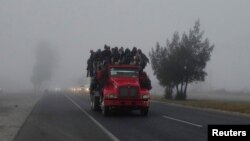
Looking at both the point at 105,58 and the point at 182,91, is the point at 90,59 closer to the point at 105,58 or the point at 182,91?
the point at 105,58

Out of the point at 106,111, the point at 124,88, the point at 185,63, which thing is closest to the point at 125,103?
the point at 124,88

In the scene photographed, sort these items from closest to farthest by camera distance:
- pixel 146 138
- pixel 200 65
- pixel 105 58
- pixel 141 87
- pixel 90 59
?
1. pixel 146 138
2. pixel 141 87
3. pixel 105 58
4. pixel 90 59
5. pixel 200 65

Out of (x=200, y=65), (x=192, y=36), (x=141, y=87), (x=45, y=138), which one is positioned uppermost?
(x=192, y=36)

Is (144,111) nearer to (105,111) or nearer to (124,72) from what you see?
(105,111)

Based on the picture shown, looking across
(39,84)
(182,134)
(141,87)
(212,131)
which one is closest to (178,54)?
(141,87)

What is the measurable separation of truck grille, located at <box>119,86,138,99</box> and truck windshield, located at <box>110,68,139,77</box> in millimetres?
1423

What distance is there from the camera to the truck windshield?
2638 centimetres

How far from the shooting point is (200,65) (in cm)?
5297

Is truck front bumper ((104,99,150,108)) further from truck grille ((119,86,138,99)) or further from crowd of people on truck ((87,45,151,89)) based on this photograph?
crowd of people on truck ((87,45,151,89))

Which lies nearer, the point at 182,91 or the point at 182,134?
the point at 182,134

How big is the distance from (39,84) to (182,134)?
170743 mm
